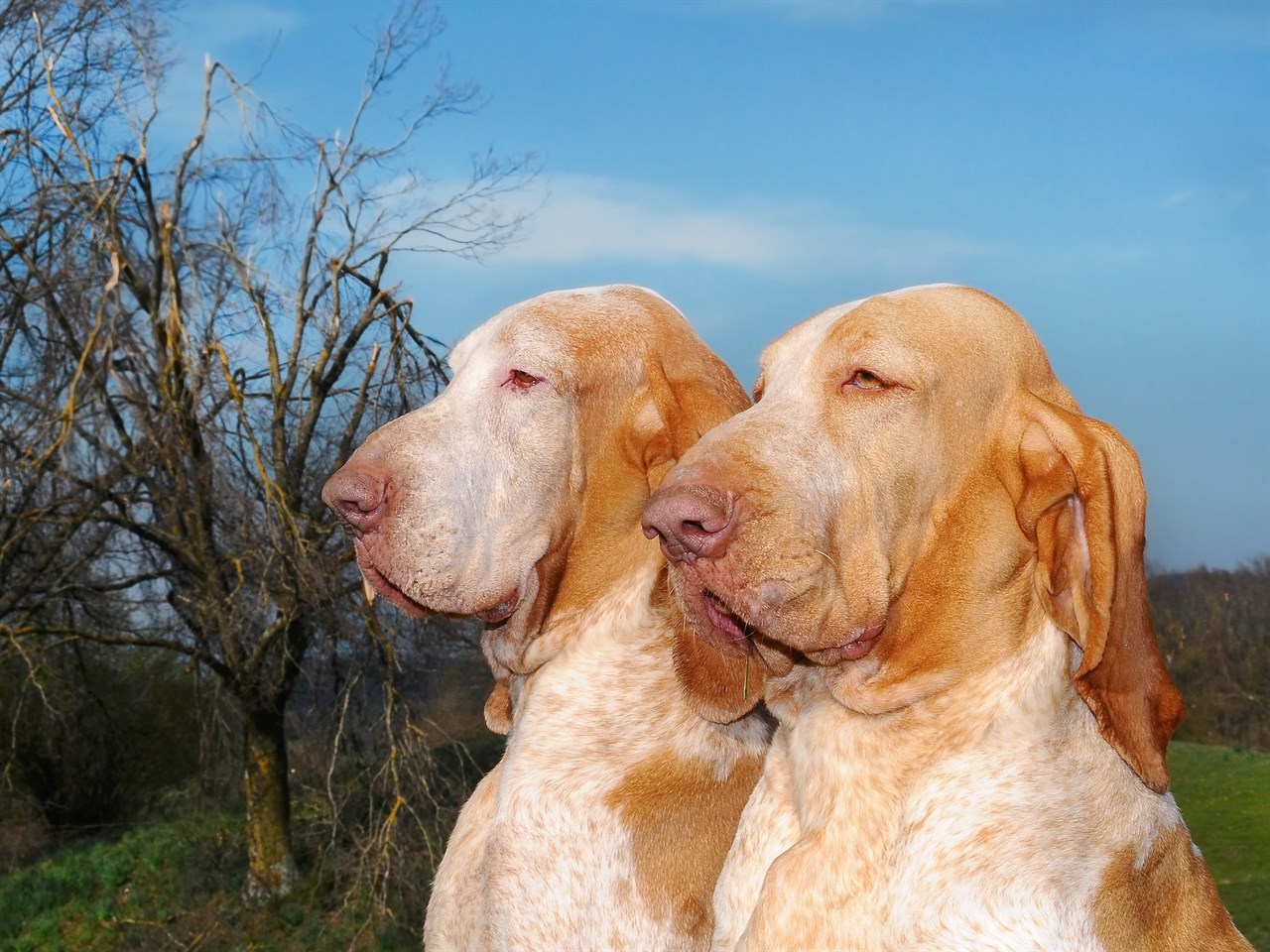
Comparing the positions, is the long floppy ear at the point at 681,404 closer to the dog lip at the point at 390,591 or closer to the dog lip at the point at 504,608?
the dog lip at the point at 504,608

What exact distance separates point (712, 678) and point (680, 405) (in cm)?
72

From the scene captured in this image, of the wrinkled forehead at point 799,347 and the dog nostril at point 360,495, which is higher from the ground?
the wrinkled forehead at point 799,347

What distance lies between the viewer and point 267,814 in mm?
19109

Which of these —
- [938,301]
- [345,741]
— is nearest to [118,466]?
[345,741]

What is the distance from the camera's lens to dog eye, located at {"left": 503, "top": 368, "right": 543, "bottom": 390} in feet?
11.4

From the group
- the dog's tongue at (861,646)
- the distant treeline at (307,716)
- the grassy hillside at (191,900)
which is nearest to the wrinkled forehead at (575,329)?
the dog's tongue at (861,646)

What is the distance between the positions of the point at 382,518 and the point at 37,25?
1755cm

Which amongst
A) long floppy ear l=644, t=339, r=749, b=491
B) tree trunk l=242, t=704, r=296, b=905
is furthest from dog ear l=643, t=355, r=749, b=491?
tree trunk l=242, t=704, r=296, b=905

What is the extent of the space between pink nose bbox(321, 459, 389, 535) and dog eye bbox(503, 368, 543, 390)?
1.39 ft

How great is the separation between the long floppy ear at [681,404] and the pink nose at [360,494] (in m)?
0.69

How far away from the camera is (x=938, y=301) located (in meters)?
2.84

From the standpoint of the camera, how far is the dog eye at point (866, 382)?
107 inches

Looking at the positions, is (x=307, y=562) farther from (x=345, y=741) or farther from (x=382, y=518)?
(x=382, y=518)

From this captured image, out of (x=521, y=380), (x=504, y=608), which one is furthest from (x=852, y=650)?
(x=521, y=380)
